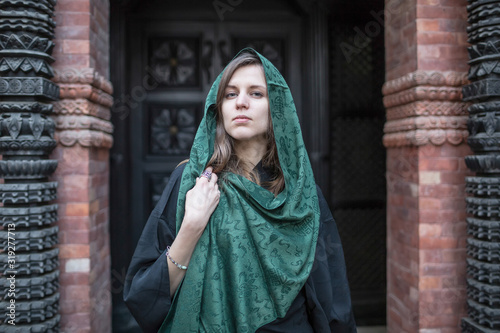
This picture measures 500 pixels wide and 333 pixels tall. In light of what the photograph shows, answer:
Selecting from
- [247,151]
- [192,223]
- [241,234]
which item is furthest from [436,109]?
[192,223]

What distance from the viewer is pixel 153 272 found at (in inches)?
57.3

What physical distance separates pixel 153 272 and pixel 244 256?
1.13 ft

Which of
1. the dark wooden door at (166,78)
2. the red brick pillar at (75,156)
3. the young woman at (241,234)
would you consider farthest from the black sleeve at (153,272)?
the dark wooden door at (166,78)

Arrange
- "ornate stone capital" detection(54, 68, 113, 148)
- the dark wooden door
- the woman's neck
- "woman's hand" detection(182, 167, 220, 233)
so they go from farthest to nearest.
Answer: the dark wooden door, "ornate stone capital" detection(54, 68, 113, 148), the woman's neck, "woman's hand" detection(182, 167, 220, 233)

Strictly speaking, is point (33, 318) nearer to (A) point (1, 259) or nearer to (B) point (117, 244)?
(A) point (1, 259)

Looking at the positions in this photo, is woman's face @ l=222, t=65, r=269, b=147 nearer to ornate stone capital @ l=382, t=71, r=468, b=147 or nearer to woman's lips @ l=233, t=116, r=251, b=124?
woman's lips @ l=233, t=116, r=251, b=124

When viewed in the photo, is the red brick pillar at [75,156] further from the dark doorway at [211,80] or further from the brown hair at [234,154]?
the brown hair at [234,154]

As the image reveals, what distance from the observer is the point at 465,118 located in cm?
251

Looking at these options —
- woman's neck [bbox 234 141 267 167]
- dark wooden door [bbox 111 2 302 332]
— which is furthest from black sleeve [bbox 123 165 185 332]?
dark wooden door [bbox 111 2 302 332]

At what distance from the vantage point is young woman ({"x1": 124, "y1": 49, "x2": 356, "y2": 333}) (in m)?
1.46

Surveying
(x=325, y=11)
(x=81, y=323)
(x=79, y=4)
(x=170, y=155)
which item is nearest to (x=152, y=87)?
(x=170, y=155)

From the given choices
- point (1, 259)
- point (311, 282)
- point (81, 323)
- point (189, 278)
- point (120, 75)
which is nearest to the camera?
point (189, 278)

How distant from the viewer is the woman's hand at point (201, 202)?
1.43m

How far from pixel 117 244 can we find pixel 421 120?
2576 millimetres
